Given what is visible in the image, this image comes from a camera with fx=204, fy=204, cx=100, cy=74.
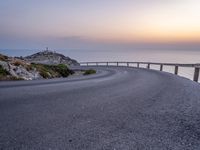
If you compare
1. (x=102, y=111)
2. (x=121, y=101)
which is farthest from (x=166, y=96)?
(x=102, y=111)

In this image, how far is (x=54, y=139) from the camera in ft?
13.3

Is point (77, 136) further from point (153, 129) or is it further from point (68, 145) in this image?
point (153, 129)

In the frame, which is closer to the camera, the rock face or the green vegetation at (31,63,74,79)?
the green vegetation at (31,63,74,79)

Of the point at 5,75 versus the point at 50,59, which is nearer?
the point at 5,75

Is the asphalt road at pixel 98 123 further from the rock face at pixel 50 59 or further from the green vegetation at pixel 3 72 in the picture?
the rock face at pixel 50 59

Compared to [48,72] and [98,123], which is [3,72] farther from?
[98,123]

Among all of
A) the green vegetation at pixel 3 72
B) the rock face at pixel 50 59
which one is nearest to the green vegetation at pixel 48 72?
the green vegetation at pixel 3 72

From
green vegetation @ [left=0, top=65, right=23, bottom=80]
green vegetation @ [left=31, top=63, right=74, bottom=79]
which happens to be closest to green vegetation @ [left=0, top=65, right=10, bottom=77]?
green vegetation @ [left=0, top=65, right=23, bottom=80]

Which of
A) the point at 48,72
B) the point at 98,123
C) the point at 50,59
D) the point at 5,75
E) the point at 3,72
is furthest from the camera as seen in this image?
the point at 50,59

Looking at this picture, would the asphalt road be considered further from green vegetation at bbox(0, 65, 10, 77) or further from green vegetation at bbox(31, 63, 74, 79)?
green vegetation at bbox(31, 63, 74, 79)

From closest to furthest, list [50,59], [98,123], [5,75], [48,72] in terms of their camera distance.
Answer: [98,123]
[5,75]
[48,72]
[50,59]

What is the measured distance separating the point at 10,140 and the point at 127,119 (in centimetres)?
285

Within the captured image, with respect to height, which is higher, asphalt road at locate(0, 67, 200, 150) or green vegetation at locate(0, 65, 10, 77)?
green vegetation at locate(0, 65, 10, 77)

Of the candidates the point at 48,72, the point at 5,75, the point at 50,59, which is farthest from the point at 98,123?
the point at 50,59
